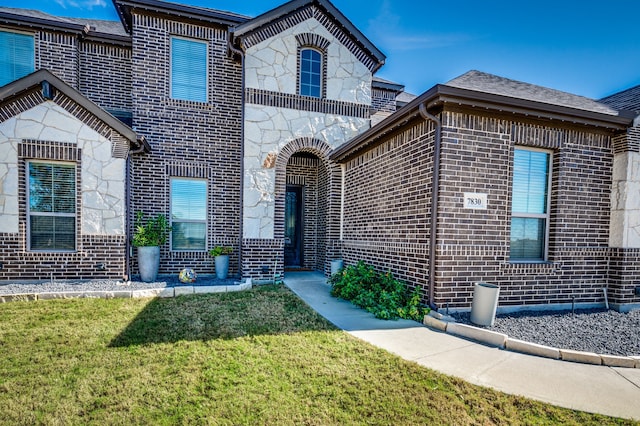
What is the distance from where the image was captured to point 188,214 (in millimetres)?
8406

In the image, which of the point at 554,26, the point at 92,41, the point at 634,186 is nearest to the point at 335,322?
the point at 634,186

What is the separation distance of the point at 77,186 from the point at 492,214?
28.4ft

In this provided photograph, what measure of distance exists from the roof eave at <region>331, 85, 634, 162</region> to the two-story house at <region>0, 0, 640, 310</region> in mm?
32

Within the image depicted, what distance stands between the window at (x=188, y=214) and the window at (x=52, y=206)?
2150 mm

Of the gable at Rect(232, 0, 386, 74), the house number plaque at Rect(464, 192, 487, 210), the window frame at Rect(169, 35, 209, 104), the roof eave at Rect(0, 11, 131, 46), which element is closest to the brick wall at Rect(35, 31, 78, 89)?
the roof eave at Rect(0, 11, 131, 46)

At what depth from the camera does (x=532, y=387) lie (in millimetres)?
3000

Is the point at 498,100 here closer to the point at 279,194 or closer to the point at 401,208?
the point at 401,208

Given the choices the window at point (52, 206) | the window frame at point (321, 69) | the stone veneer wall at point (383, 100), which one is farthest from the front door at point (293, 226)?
the window at point (52, 206)

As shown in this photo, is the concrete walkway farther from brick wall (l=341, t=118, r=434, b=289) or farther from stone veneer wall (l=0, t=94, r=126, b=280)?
stone veneer wall (l=0, t=94, r=126, b=280)

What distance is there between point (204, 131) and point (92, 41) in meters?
4.01

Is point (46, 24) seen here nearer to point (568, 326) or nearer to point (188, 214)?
point (188, 214)

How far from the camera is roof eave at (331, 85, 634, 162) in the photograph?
471 centimetres

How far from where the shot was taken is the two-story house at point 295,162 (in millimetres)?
5219

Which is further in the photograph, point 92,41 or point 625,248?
point 92,41
